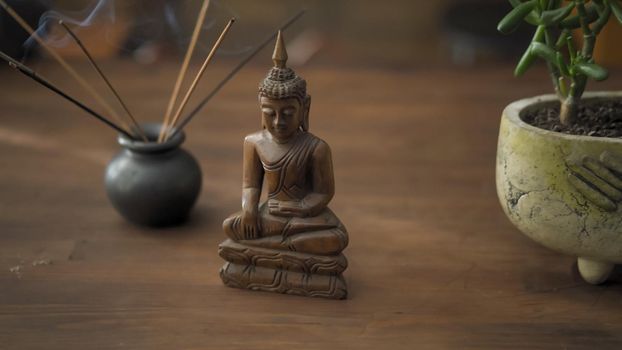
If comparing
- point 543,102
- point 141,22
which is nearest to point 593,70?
point 543,102

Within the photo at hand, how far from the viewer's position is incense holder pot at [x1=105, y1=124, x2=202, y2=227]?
1074 mm

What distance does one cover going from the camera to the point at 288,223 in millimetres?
930

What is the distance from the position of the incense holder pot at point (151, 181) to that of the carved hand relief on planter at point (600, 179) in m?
0.55

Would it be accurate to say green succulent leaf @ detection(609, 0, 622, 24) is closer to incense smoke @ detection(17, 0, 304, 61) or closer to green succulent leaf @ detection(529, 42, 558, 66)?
green succulent leaf @ detection(529, 42, 558, 66)

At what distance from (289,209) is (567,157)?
0.35 metres

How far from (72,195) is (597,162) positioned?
32.7 inches

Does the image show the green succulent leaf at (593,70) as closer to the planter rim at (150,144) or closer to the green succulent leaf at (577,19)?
the green succulent leaf at (577,19)

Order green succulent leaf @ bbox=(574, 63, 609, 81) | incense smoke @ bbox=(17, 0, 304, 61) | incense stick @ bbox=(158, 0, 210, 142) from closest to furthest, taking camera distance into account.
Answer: green succulent leaf @ bbox=(574, 63, 609, 81) < incense stick @ bbox=(158, 0, 210, 142) < incense smoke @ bbox=(17, 0, 304, 61)

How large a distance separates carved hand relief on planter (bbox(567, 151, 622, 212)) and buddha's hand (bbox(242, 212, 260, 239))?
0.39 metres

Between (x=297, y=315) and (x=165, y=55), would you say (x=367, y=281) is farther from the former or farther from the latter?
(x=165, y=55)

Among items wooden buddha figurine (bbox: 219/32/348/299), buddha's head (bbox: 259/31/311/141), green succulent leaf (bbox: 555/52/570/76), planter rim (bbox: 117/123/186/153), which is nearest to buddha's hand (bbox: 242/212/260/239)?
wooden buddha figurine (bbox: 219/32/348/299)

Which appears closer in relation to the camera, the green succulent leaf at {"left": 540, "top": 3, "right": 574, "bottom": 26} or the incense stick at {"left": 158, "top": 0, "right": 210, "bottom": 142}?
the green succulent leaf at {"left": 540, "top": 3, "right": 574, "bottom": 26}

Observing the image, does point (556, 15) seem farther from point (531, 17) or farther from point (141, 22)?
point (141, 22)

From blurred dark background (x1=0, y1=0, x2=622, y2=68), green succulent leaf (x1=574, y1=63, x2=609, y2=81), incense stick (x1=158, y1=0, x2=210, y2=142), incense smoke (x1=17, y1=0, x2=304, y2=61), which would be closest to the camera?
green succulent leaf (x1=574, y1=63, x2=609, y2=81)
